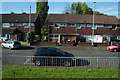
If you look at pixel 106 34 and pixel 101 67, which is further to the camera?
pixel 106 34

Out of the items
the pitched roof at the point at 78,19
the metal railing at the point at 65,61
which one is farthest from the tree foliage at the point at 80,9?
the metal railing at the point at 65,61

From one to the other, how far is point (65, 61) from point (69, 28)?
2645cm

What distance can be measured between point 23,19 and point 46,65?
3053 cm

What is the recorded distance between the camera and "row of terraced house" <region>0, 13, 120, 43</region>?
119 ft

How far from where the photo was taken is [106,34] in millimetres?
37844

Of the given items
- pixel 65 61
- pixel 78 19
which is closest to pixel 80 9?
pixel 78 19

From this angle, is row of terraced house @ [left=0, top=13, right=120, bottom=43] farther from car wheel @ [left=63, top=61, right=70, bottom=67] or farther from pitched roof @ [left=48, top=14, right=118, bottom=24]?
car wheel @ [left=63, top=61, right=70, bottom=67]

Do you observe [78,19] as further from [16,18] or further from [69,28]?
[16,18]

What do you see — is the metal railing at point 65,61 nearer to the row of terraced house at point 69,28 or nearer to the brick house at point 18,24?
the row of terraced house at point 69,28

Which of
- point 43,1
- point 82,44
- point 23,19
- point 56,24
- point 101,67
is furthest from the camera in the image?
point 43,1

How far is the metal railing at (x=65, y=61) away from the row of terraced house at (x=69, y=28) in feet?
74.0

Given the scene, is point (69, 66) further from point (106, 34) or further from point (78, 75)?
point (106, 34)

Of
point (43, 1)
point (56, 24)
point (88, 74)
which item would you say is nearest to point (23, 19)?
point (56, 24)

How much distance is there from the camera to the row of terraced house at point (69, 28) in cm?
3622
